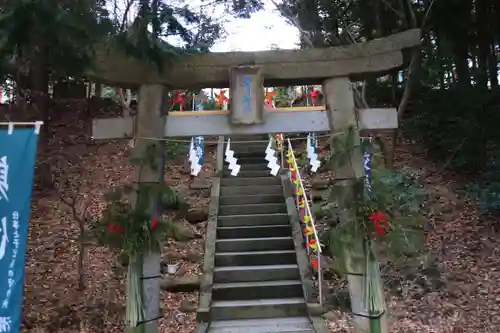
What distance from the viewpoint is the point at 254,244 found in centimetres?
734

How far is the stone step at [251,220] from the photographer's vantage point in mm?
7945

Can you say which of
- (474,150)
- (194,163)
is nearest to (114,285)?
(194,163)

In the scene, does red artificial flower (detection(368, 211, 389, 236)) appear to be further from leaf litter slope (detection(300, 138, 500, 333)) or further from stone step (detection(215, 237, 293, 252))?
stone step (detection(215, 237, 293, 252))

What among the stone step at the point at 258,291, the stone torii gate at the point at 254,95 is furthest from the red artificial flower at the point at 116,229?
the stone step at the point at 258,291

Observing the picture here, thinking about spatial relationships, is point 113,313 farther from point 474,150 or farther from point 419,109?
point 419,109

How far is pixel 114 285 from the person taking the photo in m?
6.45

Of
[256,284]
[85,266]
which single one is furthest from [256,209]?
[85,266]

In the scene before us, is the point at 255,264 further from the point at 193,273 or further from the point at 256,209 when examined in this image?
the point at 256,209

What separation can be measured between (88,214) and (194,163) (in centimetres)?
210

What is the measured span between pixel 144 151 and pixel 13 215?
1284 millimetres

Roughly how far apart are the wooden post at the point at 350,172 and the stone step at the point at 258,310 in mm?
1672

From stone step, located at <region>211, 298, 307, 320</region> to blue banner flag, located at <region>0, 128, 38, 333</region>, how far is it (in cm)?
264

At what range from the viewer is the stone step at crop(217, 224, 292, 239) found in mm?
7645

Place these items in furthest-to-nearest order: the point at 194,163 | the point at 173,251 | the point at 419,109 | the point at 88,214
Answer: the point at 419,109
the point at 194,163
the point at 88,214
the point at 173,251
